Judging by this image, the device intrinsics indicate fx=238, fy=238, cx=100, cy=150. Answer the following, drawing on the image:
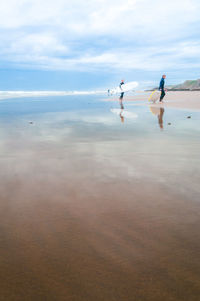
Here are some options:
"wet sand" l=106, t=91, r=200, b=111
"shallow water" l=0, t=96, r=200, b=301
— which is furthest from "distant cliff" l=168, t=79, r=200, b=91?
"shallow water" l=0, t=96, r=200, b=301

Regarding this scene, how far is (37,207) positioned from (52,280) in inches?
45.8

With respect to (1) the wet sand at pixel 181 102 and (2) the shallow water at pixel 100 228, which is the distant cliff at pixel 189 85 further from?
(2) the shallow water at pixel 100 228

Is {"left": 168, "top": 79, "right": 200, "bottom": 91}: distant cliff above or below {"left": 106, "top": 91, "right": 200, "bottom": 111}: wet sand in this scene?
above

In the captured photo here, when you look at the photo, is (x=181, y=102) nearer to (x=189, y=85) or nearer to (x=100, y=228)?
(x=100, y=228)

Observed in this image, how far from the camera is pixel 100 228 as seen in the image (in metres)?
2.43

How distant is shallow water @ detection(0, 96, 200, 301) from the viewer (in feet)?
5.75

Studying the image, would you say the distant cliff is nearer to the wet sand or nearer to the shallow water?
the wet sand

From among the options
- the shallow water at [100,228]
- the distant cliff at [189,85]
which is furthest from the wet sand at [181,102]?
the distant cliff at [189,85]

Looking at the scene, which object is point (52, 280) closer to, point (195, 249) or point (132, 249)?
point (132, 249)

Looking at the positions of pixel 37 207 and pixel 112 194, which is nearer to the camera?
pixel 37 207

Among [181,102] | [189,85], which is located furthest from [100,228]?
[189,85]

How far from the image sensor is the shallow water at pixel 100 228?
1753 millimetres

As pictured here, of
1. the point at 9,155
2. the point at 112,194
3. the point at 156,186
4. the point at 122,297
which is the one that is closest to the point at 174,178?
the point at 156,186

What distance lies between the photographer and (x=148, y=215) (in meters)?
2.65
